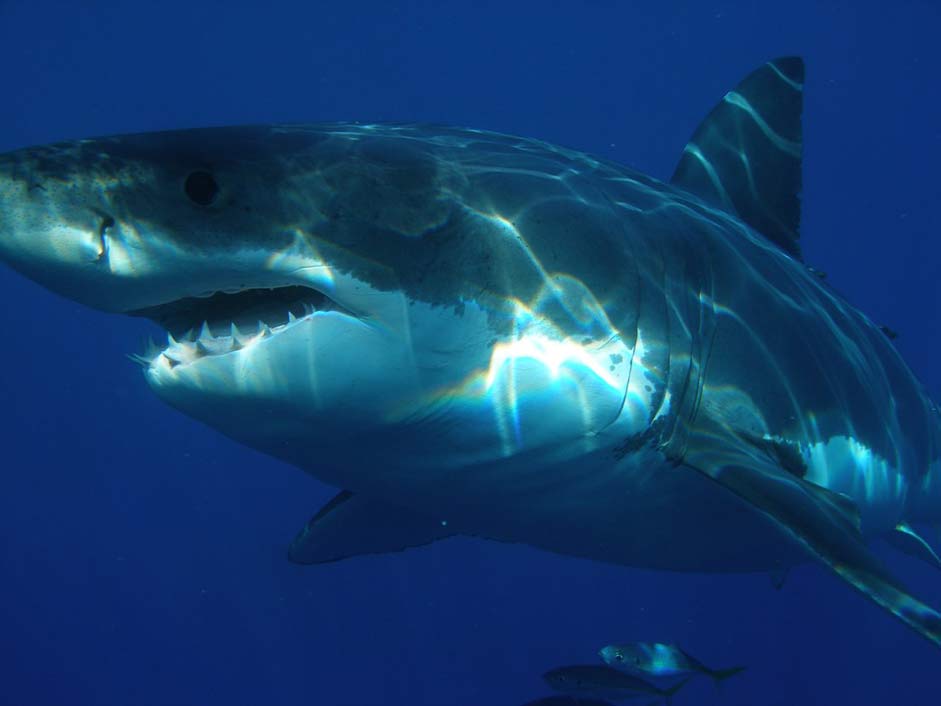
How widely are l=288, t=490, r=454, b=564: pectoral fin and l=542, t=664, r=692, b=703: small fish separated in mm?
1873

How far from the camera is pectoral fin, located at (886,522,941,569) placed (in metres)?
4.88

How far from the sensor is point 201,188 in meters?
1.81

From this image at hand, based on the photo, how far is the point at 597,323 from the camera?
238 centimetres

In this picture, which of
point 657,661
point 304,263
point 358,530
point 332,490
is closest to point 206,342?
point 304,263

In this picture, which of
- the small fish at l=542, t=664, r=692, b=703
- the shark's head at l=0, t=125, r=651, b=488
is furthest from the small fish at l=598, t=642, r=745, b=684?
the shark's head at l=0, t=125, r=651, b=488

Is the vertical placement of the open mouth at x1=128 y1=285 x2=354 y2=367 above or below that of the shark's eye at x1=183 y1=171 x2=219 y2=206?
below

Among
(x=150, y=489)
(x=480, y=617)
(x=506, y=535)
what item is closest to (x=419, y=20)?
(x=150, y=489)

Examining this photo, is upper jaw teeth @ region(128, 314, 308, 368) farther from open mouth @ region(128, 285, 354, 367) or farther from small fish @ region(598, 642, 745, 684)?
small fish @ region(598, 642, 745, 684)

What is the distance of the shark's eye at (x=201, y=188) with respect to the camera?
1799 millimetres

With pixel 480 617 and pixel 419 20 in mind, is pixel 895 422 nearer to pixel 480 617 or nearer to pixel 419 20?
pixel 480 617

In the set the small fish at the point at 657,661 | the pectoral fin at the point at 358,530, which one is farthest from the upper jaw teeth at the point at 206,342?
the small fish at the point at 657,661

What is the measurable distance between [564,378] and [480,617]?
45.2 ft

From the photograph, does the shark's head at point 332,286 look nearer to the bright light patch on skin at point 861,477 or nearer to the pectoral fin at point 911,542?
the bright light patch on skin at point 861,477

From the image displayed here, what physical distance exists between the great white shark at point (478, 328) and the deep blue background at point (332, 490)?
2.31m
